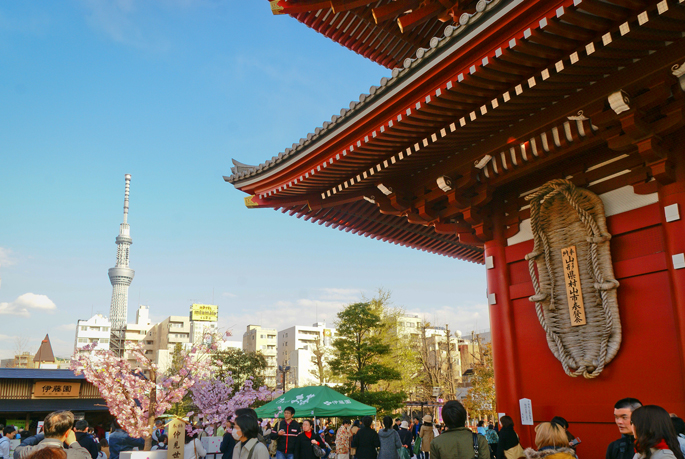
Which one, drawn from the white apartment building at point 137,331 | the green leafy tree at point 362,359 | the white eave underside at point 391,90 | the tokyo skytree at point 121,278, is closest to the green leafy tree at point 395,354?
the green leafy tree at point 362,359

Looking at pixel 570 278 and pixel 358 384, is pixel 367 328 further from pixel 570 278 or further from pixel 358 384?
pixel 570 278

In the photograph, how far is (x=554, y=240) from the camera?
6.98 m

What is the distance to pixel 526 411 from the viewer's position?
7031mm

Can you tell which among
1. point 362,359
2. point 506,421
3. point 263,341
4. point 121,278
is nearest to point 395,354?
point 362,359

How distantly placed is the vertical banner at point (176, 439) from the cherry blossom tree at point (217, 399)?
7.18ft

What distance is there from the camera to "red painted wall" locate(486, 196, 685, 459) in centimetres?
565

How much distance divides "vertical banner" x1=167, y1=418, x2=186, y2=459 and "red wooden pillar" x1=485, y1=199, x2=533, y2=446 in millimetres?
5081

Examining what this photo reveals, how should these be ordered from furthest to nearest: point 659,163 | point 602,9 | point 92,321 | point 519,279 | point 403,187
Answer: point 92,321 → point 403,187 → point 519,279 → point 659,163 → point 602,9


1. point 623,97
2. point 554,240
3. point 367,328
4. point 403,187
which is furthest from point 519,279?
point 367,328

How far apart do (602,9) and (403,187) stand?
4.16 m

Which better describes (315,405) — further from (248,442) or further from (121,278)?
(121,278)

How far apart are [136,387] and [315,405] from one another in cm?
428

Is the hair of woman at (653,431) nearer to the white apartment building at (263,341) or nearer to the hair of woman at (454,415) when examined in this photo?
the hair of woman at (454,415)

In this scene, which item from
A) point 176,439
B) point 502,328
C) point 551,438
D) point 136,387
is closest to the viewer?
point 551,438
